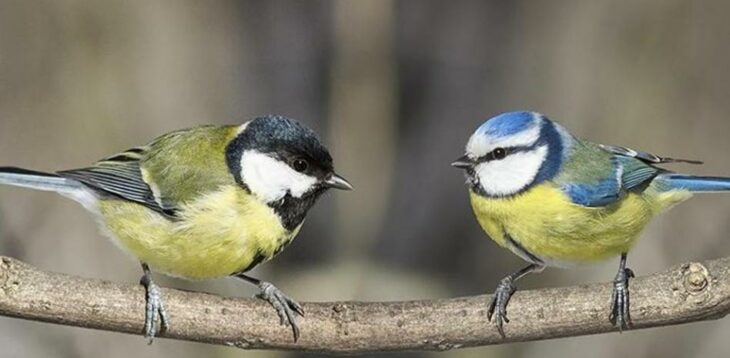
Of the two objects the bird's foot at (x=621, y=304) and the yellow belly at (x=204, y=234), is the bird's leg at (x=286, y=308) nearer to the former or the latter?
the yellow belly at (x=204, y=234)

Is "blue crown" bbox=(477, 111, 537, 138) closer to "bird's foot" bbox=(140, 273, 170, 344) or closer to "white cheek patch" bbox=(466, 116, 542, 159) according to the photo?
"white cheek patch" bbox=(466, 116, 542, 159)

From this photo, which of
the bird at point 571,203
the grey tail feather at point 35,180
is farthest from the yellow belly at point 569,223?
the grey tail feather at point 35,180

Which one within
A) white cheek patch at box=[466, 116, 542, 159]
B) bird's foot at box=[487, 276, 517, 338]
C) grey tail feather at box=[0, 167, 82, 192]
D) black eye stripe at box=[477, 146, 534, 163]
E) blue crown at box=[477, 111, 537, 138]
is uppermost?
blue crown at box=[477, 111, 537, 138]

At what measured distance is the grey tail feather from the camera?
997 millimetres

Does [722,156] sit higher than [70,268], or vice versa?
[722,156]

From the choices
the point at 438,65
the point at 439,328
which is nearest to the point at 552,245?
the point at 439,328

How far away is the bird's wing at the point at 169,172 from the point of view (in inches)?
46.1

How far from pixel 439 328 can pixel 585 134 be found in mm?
660

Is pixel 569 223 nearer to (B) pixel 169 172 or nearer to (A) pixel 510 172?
(A) pixel 510 172

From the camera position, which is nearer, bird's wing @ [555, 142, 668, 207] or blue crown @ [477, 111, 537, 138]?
blue crown @ [477, 111, 537, 138]

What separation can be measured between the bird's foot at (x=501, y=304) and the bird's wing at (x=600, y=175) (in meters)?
0.13

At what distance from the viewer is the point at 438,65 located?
5.58 feet

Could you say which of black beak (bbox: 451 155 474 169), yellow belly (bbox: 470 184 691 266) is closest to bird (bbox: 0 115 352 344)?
black beak (bbox: 451 155 474 169)

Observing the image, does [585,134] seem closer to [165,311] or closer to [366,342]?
[366,342]
